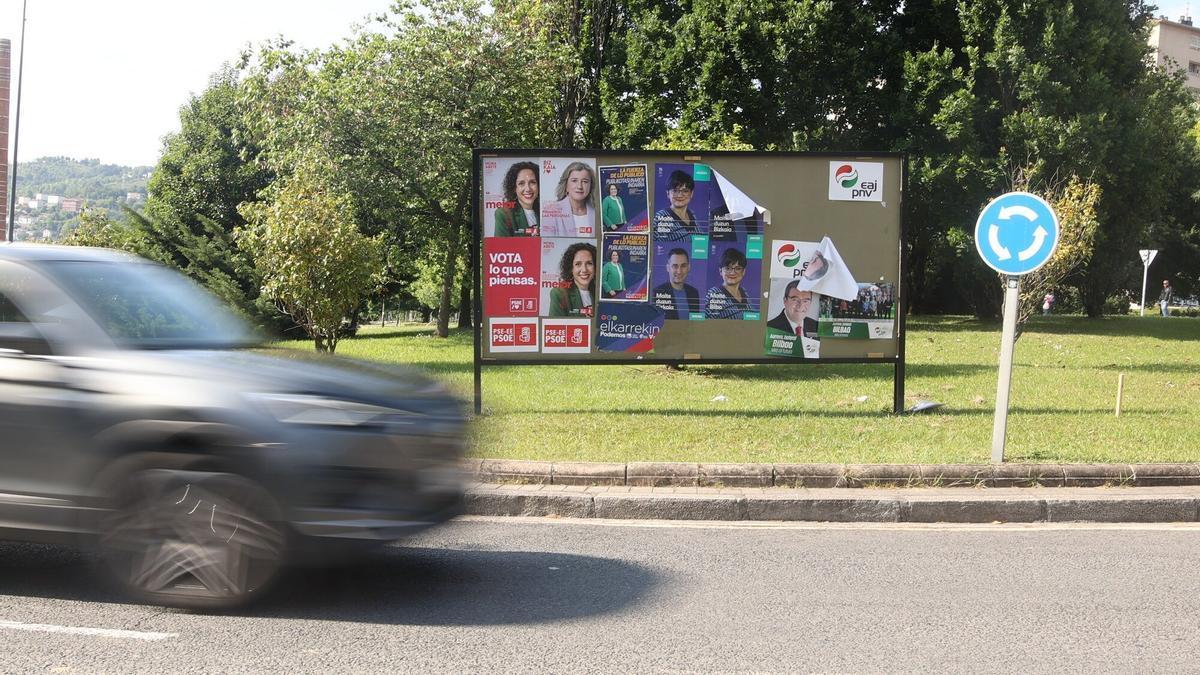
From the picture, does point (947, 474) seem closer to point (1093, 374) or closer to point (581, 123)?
point (1093, 374)

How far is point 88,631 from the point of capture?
14.5 ft

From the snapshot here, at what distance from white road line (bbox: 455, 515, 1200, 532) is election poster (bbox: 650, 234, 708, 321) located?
13.3 feet

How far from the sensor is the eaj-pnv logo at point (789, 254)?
10.7 meters

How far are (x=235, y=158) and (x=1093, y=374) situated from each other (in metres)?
36.6

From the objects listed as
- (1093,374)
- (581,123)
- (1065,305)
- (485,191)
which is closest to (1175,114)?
(1065,305)

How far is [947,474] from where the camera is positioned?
24.7ft

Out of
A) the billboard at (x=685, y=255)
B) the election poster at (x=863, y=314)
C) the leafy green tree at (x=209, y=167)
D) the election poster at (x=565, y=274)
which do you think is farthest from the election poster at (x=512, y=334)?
the leafy green tree at (x=209, y=167)

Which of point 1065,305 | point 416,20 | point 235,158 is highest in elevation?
point 416,20

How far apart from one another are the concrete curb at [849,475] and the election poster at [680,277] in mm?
3362

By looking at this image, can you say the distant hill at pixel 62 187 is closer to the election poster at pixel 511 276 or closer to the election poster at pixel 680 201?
the election poster at pixel 511 276

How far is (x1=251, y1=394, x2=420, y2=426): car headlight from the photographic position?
14.8 feet

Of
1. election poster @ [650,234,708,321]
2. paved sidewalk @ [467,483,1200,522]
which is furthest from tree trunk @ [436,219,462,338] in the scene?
paved sidewalk @ [467,483,1200,522]

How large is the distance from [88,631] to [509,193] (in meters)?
6.82

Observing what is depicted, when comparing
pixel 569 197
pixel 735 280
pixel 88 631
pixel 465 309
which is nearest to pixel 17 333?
pixel 88 631
